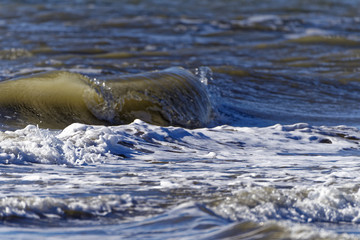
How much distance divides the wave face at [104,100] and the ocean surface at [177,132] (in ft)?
0.06

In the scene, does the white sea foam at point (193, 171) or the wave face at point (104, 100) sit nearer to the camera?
the white sea foam at point (193, 171)

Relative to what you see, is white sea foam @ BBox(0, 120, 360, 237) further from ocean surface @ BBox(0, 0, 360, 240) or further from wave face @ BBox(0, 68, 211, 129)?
wave face @ BBox(0, 68, 211, 129)

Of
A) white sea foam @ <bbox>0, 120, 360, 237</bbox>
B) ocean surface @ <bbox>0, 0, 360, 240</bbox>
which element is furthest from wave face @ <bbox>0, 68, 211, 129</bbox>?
white sea foam @ <bbox>0, 120, 360, 237</bbox>

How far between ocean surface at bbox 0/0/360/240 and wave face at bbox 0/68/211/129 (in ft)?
0.06

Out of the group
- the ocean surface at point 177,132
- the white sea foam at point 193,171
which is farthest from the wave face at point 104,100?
the white sea foam at point 193,171

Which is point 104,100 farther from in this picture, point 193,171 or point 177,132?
point 193,171

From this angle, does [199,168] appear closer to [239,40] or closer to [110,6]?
[239,40]

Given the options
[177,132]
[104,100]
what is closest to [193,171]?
[177,132]

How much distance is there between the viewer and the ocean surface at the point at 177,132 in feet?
9.44

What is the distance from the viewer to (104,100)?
6.00m

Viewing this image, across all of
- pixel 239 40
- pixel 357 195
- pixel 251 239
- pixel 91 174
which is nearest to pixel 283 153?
pixel 357 195

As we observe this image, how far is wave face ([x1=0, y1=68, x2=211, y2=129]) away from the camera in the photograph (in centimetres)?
565

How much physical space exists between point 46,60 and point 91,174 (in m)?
5.94

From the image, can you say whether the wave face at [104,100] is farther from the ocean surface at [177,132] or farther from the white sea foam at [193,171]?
the white sea foam at [193,171]
